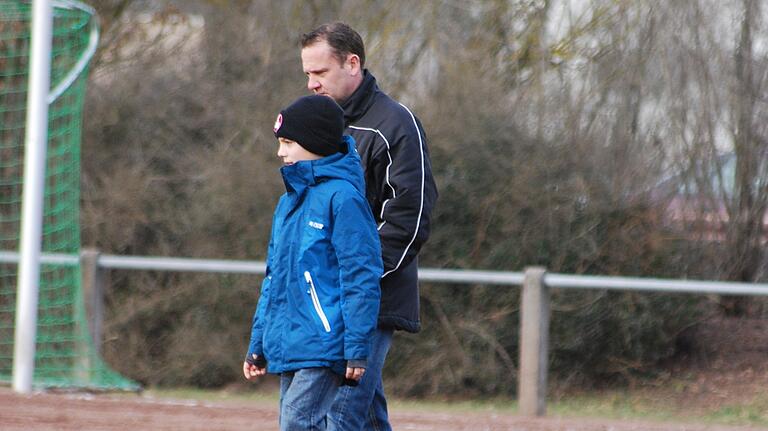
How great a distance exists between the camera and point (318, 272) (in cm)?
370

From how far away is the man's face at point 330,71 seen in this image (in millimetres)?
4219

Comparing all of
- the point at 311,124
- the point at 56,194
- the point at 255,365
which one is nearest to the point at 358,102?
the point at 311,124

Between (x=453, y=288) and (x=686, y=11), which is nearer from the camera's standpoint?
(x=453, y=288)

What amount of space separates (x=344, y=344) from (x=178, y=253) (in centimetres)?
748

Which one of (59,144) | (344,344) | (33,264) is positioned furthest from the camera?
(59,144)

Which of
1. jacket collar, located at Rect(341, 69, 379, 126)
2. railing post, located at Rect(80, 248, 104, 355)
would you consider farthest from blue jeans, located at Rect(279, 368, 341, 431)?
railing post, located at Rect(80, 248, 104, 355)

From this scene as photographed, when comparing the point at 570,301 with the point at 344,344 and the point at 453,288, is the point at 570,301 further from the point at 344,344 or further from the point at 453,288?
the point at 344,344

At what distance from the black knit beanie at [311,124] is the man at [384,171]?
0.43 metres

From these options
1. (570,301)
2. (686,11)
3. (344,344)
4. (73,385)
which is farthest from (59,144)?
(344,344)

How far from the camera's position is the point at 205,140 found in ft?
36.7

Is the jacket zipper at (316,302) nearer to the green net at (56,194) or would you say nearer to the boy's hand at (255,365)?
the boy's hand at (255,365)

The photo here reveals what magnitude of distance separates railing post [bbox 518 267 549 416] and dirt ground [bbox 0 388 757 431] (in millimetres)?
165

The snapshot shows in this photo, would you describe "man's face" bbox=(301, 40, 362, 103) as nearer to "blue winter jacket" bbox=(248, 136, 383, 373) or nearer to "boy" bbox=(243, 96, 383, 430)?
"boy" bbox=(243, 96, 383, 430)

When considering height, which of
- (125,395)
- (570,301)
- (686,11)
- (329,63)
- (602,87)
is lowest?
(125,395)
